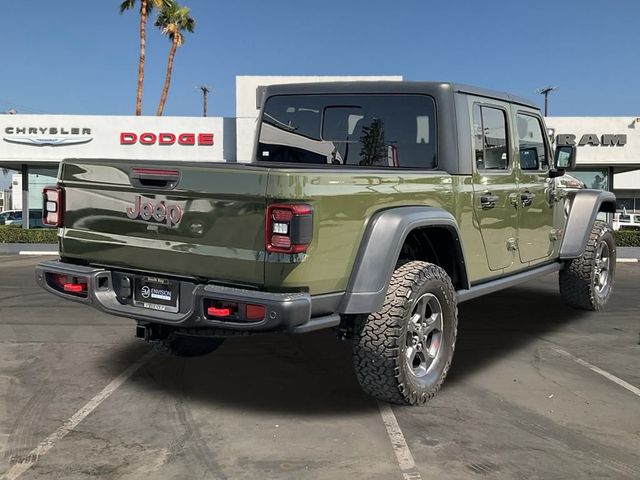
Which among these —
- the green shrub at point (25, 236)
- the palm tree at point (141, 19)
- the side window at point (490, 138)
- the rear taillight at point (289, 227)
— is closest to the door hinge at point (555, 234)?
the side window at point (490, 138)

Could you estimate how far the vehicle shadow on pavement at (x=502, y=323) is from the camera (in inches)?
211

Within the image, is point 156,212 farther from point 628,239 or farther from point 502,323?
point 628,239

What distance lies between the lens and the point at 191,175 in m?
→ 3.52

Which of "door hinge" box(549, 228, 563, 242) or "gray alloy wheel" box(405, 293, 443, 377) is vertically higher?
"door hinge" box(549, 228, 563, 242)

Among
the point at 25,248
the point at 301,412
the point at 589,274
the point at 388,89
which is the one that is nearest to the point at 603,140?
the point at 589,274

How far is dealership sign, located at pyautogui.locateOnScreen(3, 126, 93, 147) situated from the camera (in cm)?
1953

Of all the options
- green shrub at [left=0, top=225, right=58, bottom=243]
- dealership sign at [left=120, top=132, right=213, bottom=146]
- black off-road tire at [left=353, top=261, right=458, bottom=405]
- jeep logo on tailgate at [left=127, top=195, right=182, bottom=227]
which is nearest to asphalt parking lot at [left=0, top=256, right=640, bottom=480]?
black off-road tire at [left=353, top=261, right=458, bottom=405]

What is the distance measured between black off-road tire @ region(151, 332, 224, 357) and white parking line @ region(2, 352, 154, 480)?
0.77ft

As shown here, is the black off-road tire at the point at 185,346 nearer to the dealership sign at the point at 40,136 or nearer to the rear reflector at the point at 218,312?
the rear reflector at the point at 218,312

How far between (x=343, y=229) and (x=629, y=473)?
1947mm

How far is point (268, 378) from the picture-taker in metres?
4.73

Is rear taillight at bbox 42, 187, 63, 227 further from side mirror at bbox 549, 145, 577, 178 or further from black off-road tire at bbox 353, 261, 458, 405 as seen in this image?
side mirror at bbox 549, 145, 577, 178

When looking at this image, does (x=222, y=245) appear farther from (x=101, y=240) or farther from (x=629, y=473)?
(x=629, y=473)

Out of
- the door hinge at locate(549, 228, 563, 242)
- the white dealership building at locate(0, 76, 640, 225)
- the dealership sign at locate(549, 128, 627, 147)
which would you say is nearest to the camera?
the door hinge at locate(549, 228, 563, 242)
